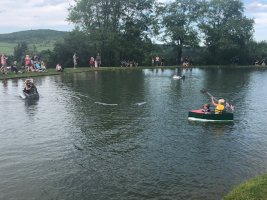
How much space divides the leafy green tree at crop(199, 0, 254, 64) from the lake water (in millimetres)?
59263

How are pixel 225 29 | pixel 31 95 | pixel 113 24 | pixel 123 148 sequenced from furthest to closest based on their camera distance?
pixel 225 29 < pixel 113 24 < pixel 31 95 < pixel 123 148

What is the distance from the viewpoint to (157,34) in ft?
311

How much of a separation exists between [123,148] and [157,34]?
73.4m

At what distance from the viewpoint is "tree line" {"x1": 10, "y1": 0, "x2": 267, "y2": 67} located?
85250 mm

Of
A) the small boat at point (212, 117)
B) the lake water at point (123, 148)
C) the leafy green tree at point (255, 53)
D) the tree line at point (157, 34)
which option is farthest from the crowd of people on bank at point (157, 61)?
the small boat at point (212, 117)

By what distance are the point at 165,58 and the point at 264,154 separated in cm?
7794

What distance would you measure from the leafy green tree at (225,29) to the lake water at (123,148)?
5926 centimetres

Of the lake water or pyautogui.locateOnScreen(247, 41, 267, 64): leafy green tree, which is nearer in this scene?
the lake water

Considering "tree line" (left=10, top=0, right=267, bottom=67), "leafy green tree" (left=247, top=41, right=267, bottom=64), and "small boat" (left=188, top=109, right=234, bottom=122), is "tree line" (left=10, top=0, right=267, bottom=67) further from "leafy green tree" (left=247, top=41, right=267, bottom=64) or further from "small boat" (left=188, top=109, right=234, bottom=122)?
"small boat" (left=188, top=109, right=234, bottom=122)

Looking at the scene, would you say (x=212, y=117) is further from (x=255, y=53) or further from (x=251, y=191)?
(x=255, y=53)

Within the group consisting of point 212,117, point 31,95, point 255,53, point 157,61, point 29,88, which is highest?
point 255,53

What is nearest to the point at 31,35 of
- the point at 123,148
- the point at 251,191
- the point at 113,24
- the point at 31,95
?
the point at 113,24

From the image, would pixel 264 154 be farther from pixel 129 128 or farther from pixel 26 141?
pixel 26 141

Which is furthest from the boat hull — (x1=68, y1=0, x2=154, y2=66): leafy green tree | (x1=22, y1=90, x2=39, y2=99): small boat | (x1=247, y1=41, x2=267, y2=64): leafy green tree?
(x1=247, y1=41, x2=267, y2=64): leafy green tree
